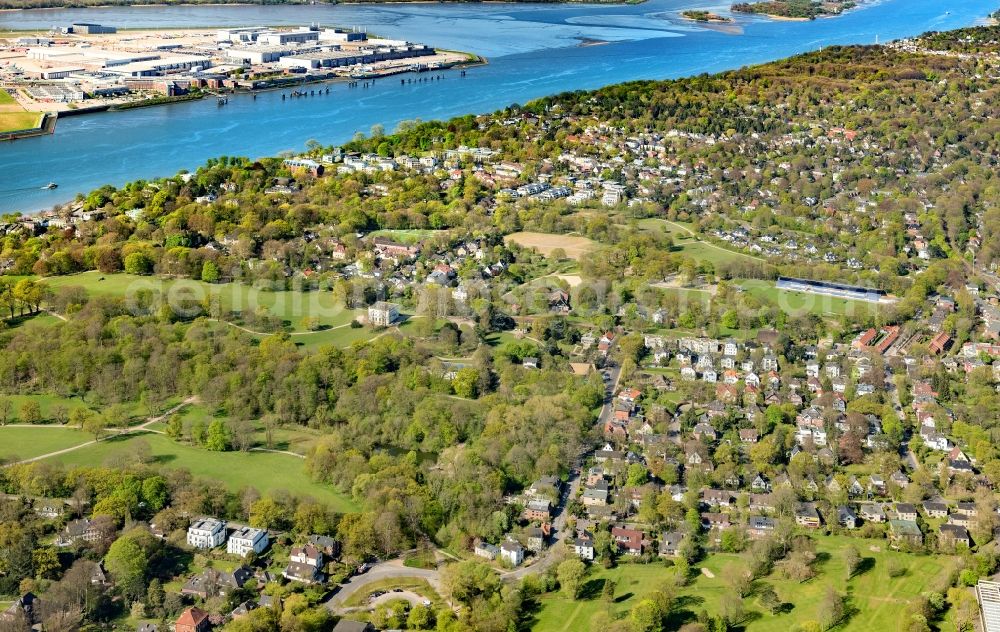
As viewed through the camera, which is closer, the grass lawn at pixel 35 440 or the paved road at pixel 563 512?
the paved road at pixel 563 512

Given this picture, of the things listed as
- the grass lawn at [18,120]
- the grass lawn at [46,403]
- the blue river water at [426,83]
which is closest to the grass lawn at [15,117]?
the grass lawn at [18,120]

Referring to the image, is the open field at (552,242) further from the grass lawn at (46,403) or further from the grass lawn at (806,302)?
the grass lawn at (46,403)

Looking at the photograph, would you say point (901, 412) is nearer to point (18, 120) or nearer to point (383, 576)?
point (383, 576)

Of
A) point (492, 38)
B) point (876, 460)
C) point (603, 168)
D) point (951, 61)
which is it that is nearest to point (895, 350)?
point (876, 460)

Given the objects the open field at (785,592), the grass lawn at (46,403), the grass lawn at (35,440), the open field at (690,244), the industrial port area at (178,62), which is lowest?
the grass lawn at (35,440)

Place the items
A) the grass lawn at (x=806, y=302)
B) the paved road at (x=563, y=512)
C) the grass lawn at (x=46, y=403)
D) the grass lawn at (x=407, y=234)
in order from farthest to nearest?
1. the grass lawn at (x=407, y=234)
2. the grass lawn at (x=806, y=302)
3. the grass lawn at (x=46, y=403)
4. the paved road at (x=563, y=512)

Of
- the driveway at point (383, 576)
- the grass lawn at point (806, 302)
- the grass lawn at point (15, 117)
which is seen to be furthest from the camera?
the grass lawn at point (15, 117)
